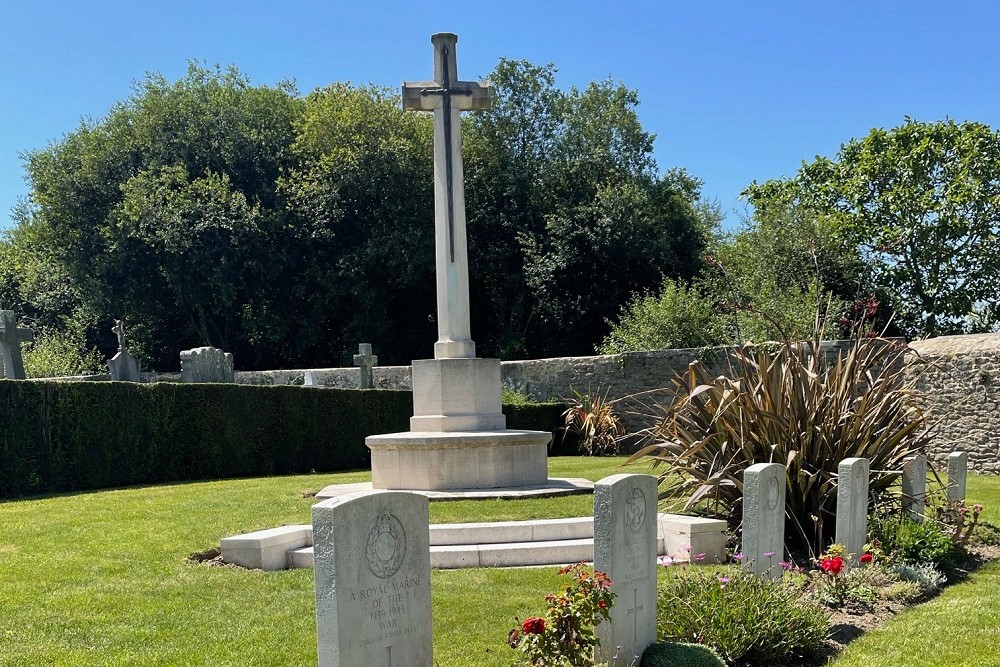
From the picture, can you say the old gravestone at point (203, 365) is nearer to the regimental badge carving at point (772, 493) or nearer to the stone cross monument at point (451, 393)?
the stone cross monument at point (451, 393)

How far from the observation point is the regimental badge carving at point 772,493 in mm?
6082

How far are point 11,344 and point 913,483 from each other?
13.8 meters

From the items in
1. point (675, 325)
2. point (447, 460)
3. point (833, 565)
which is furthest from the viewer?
point (675, 325)

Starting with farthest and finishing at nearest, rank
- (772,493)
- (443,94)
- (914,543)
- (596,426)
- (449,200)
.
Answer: (596,426)
(443,94)
(449,200)
(914,543)
(772,493)

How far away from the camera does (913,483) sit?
7.82m

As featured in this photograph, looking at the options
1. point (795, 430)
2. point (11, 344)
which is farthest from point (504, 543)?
point (11, 344)

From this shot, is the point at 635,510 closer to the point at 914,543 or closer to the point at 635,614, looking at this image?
the point at 635,614

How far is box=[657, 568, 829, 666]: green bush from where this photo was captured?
488 cm

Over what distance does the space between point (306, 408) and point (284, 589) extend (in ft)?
32.8

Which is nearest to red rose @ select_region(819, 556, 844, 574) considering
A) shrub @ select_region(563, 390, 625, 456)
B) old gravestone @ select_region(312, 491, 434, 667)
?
old gravestone @ select_region(312, 491, 434, 667)

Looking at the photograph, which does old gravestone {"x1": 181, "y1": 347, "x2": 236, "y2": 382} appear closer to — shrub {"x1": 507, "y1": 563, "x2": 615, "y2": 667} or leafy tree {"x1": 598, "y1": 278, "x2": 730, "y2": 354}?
leafy tree {"x1": 598, "y1": 278, "x2": 730, "y2": 354}

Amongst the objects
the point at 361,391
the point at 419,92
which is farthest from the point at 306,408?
the point at 419,92

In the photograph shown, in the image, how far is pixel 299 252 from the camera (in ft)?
85.7

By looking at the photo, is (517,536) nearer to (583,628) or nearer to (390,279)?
(583,628)
